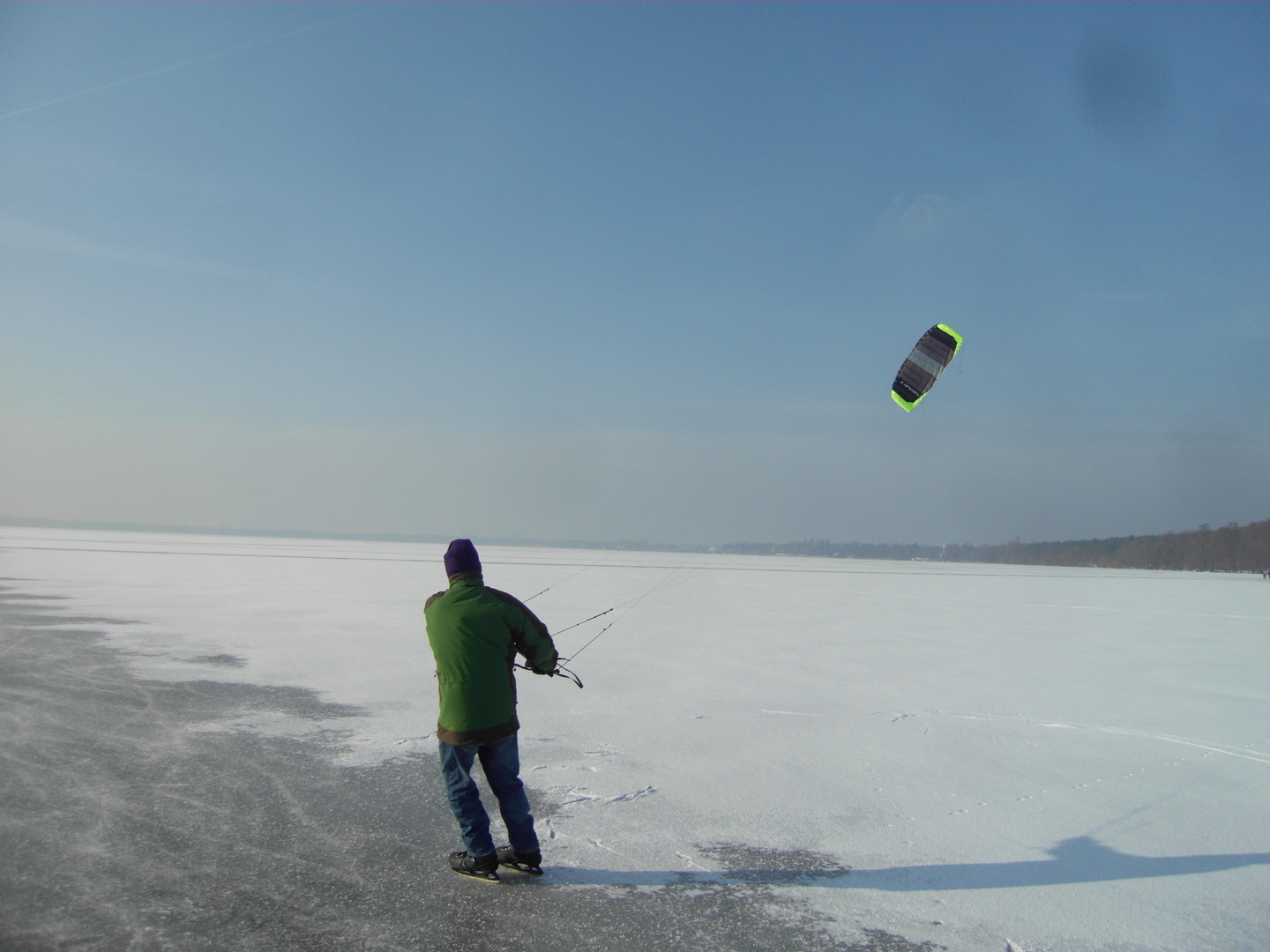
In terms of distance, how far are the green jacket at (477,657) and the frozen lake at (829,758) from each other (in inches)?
28.5

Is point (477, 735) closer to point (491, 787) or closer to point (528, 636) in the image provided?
point (491, 787)

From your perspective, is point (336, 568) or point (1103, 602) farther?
point (336, 568)

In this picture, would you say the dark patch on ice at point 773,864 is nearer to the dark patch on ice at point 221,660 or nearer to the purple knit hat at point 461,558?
the purple knit hat at point 461,558

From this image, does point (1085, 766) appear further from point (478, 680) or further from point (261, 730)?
point (261, 730)

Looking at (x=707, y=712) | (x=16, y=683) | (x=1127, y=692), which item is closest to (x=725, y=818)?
(x=707, y=712)

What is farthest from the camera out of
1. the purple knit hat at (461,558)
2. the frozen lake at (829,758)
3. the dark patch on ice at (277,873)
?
the purple knit hat at (461,558)

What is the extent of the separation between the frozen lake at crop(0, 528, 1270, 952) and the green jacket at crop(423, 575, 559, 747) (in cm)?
72

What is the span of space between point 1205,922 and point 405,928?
3.35 m

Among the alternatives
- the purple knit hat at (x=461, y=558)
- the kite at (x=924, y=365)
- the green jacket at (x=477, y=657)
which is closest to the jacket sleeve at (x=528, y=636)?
the green jacket at (x=477, y=657)

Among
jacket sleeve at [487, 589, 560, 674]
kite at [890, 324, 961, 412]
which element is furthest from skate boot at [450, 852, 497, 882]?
kite at [890, 324, 961, 412]

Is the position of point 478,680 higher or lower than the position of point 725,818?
higher

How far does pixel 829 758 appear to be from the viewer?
18.5ft

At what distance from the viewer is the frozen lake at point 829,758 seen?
3473mm

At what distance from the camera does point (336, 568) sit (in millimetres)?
27219
